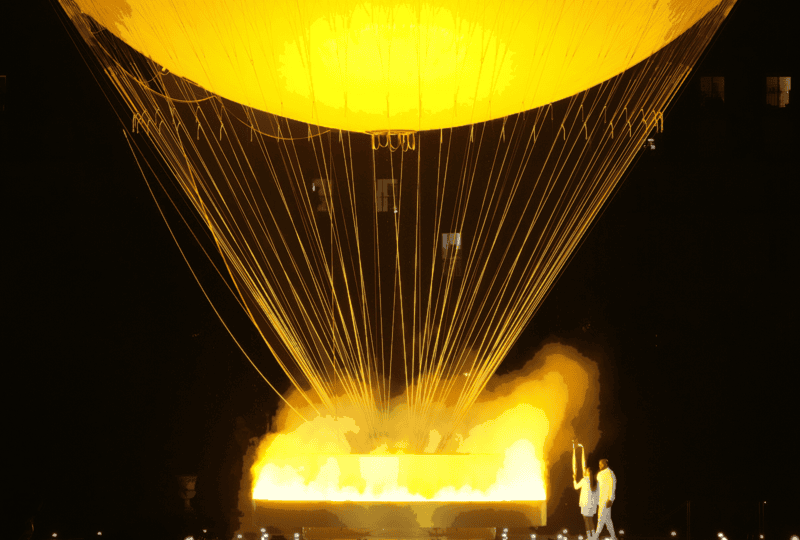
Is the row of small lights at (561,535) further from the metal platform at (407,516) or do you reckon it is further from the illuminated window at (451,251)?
the metal platform at (407,516)

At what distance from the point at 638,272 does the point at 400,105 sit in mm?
5042

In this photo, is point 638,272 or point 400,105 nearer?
point 400,105

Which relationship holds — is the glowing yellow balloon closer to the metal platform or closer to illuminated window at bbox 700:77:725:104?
the metal platform

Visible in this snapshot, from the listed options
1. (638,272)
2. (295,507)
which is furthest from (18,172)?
(638,272)

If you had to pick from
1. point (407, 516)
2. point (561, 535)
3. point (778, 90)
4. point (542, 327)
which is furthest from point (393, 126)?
point (778, 90)

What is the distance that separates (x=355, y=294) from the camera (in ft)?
28.7

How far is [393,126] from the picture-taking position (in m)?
5.08

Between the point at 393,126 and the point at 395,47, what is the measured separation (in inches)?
36.5

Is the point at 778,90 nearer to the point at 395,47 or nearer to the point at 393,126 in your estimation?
the point at 393,126

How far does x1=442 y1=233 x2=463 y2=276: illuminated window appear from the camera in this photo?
28.6 feet

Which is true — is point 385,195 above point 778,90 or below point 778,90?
below

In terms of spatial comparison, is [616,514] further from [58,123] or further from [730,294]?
[58,123]

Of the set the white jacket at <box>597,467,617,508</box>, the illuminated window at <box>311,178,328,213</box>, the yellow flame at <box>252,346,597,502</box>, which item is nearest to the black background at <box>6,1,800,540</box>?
the yellow flame at <box>252,346,597,502</box>

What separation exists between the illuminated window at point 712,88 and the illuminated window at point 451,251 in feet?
11.2
